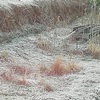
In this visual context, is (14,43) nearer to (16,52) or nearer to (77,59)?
(16,52)

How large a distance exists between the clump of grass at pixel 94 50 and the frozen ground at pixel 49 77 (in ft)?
0.36

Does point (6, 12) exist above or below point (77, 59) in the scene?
above

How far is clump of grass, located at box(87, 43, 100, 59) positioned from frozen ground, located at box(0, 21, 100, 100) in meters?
0.11

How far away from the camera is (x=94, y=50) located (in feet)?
21.2

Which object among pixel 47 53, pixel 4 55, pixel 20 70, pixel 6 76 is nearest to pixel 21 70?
pixel 20 70

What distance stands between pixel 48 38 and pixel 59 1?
232 centimetres

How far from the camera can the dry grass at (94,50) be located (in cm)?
638

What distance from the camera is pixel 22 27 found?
7.66 metres

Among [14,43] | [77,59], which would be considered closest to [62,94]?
[77,59]

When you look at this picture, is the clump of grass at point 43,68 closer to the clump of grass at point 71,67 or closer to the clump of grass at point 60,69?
the clump of grass at point 60,69

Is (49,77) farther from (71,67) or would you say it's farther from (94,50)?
(94,50)

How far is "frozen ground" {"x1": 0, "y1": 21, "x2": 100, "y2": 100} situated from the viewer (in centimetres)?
411

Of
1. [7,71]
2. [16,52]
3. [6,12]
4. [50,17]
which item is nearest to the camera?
[7,71]

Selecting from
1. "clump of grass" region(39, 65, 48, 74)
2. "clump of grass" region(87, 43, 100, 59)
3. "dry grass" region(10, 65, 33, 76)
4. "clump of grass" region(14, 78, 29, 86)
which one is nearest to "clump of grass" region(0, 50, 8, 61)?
"dry grass" region(10, 65, 33, 76)
